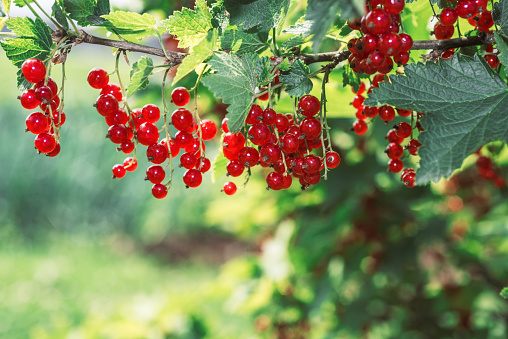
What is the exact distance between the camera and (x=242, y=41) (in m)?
0.73

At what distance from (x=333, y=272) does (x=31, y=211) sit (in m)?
5.62

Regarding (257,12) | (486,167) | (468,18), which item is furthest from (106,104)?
(486,167)

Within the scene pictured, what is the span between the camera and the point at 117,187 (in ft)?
21.6

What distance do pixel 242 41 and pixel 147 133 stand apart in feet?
0.66

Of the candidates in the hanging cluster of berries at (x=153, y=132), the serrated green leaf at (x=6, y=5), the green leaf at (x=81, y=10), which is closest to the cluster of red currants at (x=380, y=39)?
the hanging cluster of berries at (x=153, y=132)

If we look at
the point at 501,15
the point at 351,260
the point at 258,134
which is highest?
the point at 501,15

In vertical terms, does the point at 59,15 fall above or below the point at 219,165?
above

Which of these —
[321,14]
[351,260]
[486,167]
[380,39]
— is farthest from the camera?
[351,260]

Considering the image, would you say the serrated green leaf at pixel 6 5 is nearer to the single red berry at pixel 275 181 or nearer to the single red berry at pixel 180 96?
the single red berry at pixel 180 96

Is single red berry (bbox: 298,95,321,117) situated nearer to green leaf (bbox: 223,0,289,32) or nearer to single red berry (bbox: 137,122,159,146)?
green leaf (bbox: 223,0,289,32)

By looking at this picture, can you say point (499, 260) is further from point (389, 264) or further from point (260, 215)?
point (260, 215)

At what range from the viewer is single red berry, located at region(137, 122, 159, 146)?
0.73m

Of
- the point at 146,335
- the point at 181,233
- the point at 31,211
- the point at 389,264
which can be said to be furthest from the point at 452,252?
the point at 31,211

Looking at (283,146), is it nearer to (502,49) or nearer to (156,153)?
(156,153)
